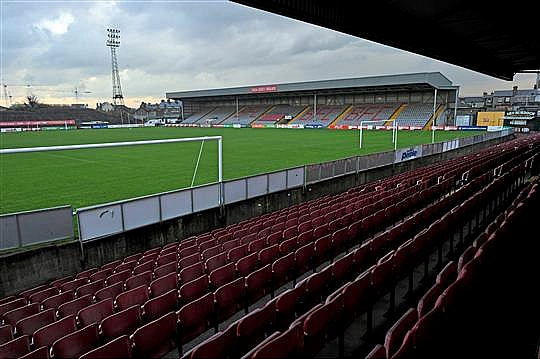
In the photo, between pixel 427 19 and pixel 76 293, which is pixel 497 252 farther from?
pixel 427 19

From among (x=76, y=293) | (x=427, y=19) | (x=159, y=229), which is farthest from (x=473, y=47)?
(x=76, y=293)

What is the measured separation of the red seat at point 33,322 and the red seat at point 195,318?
1.92m

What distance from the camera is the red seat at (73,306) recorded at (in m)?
4.77

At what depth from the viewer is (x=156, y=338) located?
3.55 meters

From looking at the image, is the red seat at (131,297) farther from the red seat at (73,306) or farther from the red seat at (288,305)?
the red seat at (288,305)

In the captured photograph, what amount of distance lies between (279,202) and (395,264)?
8864mm

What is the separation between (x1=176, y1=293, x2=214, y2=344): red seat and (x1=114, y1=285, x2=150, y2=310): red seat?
1.01 m

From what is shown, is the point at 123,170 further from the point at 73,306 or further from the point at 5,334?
the point at 5,334

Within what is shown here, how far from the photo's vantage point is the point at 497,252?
4.94 meters

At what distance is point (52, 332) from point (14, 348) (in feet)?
1.18

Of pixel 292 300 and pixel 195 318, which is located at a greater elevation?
pixel 292 300

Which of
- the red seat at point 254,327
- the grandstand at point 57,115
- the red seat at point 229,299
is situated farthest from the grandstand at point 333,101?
the red seat at point 254,327

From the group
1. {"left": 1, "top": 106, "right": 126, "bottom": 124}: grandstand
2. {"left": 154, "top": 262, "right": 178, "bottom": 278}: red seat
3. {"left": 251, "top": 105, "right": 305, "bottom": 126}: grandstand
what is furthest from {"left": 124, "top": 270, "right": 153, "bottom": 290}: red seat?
{"left": 1, "top": 106, "right": 126, "bottom": 124}: grandstand

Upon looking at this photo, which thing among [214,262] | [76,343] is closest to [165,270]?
[214,262]
